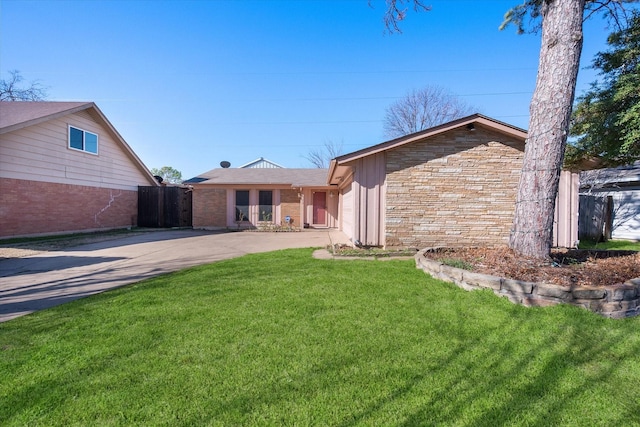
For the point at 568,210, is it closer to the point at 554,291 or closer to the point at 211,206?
the point at 554,291

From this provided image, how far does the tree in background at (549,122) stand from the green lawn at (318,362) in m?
1.78

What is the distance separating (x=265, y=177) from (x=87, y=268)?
11.6 m

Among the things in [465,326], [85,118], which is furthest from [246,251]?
[85,118]

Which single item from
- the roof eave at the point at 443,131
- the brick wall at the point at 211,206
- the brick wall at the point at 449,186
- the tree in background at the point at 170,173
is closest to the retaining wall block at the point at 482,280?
the brick wall at the point at 449,186

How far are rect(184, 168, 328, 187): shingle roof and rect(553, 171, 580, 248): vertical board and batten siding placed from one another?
1046 centimetres

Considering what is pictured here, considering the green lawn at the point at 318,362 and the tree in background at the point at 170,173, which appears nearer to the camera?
the green lawn at the point at 318,362

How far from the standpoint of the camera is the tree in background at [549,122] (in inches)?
196

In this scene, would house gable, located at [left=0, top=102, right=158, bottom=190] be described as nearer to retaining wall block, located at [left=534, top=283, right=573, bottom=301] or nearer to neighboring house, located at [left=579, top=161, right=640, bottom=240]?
retaining wall block, located at [left=534, top=283, right=573, bottom=301]

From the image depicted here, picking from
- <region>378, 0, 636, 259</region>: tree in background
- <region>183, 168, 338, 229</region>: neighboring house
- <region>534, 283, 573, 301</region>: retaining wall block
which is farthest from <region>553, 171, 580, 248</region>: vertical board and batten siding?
<region>183, 168, 338, 229</region>: neighboring house

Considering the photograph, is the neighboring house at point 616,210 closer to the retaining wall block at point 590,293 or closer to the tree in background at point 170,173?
the retaining wall block at point 590,293

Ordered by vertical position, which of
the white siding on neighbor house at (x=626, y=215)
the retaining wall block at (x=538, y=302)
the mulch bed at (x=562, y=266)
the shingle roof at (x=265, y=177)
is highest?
the shingle roof at (x=265, y=177)

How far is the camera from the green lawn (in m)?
2.09

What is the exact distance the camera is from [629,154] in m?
9.19

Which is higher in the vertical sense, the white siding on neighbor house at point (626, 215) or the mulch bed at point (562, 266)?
the white siding on neighbor house at point (626, 215)
